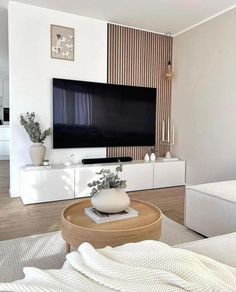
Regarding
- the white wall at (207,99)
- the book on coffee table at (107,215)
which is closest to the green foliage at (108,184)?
the book on coffee table at (107,215)

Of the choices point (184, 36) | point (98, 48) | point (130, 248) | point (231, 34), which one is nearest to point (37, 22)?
point (98, 48)

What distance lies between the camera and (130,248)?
0.99 meters

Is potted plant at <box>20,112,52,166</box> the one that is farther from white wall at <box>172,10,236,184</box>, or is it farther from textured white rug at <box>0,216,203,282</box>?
white wall at <box>172,10,236,184</box>

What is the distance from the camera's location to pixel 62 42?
3.61 metres

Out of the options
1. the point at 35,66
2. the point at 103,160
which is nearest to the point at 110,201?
the point at 103,160

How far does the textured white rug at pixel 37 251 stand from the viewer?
1.73 meters

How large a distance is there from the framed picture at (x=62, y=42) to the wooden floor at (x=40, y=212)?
2085 mm

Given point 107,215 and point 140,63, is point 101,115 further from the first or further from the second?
point 107,215

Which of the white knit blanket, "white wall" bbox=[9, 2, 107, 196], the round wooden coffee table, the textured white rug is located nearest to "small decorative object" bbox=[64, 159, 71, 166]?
"white wall" bbox=[9, 2, 107, 196]

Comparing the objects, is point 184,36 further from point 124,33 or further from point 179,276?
point 179,276

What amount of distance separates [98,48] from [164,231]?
9.39 ft

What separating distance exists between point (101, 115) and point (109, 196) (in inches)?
90.8

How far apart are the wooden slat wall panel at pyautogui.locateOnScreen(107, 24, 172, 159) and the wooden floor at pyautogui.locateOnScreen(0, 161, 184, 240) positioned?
3.21 ft

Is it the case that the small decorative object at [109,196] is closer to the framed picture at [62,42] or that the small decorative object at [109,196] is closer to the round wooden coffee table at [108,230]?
the round wooden coffee table at [108,230]
